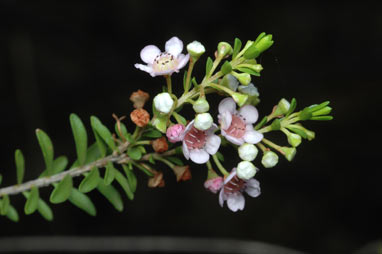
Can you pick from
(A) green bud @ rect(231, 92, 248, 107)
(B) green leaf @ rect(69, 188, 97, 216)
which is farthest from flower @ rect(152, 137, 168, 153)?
(B) green leaf @ rect(69, 188, 97, 216)

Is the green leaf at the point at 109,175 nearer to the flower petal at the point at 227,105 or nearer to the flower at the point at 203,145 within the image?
the flower at the point at 203,145

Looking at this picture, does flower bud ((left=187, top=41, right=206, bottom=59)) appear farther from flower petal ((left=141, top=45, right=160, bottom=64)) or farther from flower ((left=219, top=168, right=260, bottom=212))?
flower ((left=219, top=168, right=260, bottom=212))

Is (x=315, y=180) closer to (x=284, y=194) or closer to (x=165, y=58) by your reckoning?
(x=284, y=194)

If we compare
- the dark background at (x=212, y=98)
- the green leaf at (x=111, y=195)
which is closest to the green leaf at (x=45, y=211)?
the green leaf at (x=111, y=195)

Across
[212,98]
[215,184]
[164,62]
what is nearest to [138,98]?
[164,62]

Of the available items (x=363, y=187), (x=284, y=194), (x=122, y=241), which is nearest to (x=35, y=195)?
(x=122, y=241)

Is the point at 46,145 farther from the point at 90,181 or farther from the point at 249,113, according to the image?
the point at 249,113

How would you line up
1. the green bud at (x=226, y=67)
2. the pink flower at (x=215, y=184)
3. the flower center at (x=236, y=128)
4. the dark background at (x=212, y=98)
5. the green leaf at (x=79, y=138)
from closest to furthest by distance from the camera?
1. the green bud at (x=226, y=67)
2. the flower center at (x=236, y=128)
3. the pink flower at (x=215, y=184)
4. the green leaf at (x=79, y=138)
5. the dark background at (x=212, y=98)
